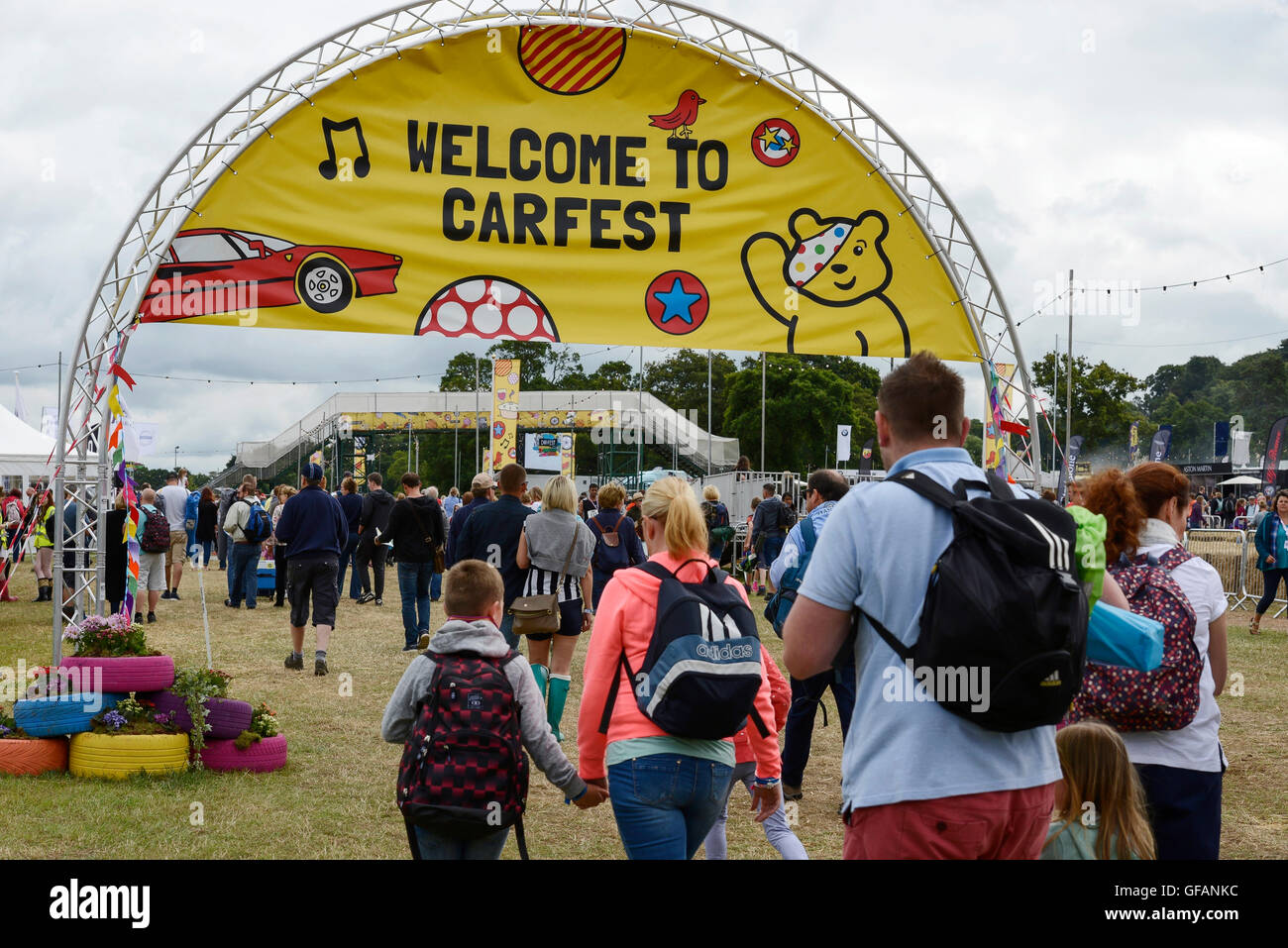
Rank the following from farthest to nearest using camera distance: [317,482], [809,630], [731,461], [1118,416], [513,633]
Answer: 1. [731,461]
2. [1118,416]
3. [317,482]
4. [513,633]
5. [809,630]

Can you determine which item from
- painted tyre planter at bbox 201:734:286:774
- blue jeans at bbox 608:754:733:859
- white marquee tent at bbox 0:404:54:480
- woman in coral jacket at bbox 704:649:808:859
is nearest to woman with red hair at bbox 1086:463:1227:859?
blue jeans at bbox 608:754:733:859

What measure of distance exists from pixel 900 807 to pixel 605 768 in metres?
1.38

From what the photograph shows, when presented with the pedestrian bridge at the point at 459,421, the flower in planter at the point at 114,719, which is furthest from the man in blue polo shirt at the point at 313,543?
the pedestrian bridge at the point at 459,421

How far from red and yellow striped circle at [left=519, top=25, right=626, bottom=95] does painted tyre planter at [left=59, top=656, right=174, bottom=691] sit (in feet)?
15.9

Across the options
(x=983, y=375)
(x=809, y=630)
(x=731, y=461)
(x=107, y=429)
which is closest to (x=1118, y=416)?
(x=731, y=461)

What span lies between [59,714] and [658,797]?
5.12 metres

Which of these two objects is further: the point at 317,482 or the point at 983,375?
the point at 317,482

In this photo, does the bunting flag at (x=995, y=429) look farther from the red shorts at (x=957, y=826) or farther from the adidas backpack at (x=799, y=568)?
the red shorts at (x=957, y=826)

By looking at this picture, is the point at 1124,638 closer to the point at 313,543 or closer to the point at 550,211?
the point at 550,211

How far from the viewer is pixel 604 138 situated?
8273 millimetres

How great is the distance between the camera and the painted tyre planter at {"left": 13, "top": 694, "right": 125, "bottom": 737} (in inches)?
275

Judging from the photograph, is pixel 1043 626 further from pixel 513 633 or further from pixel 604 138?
pixel 604 138

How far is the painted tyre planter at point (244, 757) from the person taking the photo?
23.8 feet

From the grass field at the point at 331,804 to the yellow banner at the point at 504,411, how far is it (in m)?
9.96
